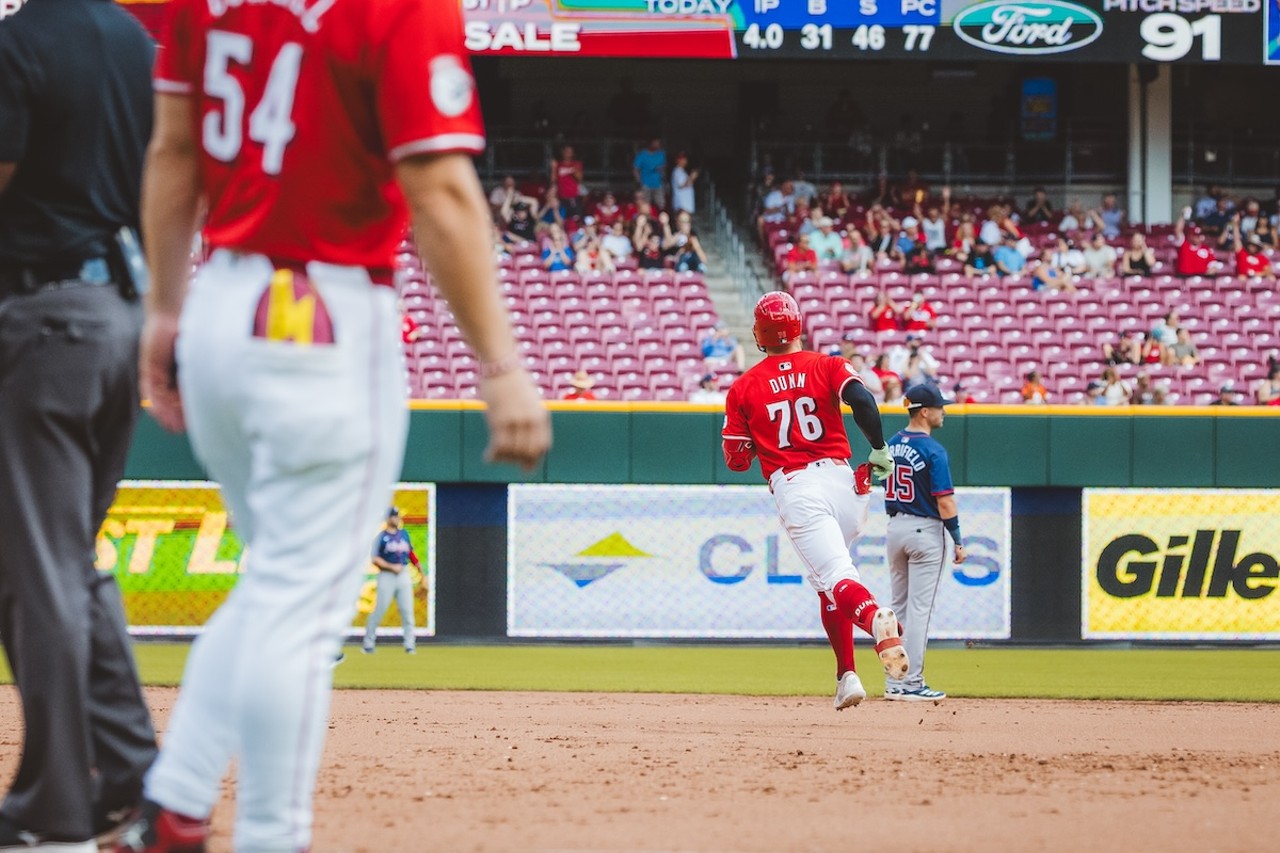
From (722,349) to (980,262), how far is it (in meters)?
4.39

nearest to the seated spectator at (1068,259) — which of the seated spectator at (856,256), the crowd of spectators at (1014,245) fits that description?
the crowd of spectators at (1014,245)

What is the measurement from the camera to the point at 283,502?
2861 mm

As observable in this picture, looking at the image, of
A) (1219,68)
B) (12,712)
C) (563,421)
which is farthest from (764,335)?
(1219,68)

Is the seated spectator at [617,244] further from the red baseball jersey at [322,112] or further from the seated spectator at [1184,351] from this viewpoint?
the red baseball jersey at [322,112]

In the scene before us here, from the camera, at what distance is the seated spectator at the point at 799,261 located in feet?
66.7

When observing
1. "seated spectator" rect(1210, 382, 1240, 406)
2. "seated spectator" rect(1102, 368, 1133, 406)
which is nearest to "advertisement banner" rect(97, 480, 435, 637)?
"seated spectator" rect(1102, 368, 1133, 406)

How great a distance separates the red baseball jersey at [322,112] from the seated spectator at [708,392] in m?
13.2

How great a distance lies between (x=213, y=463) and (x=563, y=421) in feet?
42.8

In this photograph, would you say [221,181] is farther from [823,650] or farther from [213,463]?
[823,650]

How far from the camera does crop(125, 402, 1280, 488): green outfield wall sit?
16094 millimetres

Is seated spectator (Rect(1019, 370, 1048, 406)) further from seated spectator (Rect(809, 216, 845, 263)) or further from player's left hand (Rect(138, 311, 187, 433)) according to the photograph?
player's left hand (Rect(138, 311, 187, 433))

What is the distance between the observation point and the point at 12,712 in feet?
26.5

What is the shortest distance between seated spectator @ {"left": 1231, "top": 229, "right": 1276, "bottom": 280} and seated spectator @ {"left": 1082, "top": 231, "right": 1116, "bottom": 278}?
156 centimetres

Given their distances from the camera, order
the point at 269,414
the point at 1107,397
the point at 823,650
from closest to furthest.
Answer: the point at 269,414 < the point at 823,650 < the point at 1107,397
